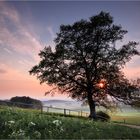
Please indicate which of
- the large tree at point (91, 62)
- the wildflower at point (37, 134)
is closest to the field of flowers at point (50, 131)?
the wildflower at point (37, 134)

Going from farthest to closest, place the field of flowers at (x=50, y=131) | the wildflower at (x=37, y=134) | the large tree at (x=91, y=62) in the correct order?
1. the large tree at (x=91, y=62)
2. the field of flowers at (x=50, y=131)
3. the wildflower at (x=37, y=134)

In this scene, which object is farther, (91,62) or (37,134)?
(91,62)

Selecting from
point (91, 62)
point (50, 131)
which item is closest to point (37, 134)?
point (50, 131)

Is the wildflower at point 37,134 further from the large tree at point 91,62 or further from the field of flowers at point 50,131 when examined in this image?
the large tree at point 91,62

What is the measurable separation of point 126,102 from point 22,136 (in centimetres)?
3068

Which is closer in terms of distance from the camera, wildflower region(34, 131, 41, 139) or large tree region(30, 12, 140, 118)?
wildflower region(34, 131, 41, 139)

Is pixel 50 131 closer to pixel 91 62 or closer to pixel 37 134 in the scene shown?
pixel 37 134

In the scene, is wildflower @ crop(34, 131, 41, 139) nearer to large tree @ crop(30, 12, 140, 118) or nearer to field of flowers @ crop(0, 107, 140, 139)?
field of flowers @ crop(0, 107, 140, 139)

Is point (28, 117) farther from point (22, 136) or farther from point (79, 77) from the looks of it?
point (79, 77)

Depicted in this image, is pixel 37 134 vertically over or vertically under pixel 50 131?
under

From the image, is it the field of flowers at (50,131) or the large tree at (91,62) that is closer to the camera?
the field of flowers at (50,131)

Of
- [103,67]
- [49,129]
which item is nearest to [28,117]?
[49,129]

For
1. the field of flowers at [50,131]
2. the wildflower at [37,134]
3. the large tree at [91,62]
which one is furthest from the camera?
the large tree at [91,62]

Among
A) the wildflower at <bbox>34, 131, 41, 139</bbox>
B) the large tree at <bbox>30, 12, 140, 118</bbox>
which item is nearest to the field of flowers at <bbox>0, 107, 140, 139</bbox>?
the wildflower at <bbox>34, 131, 41, 139</bbox>
